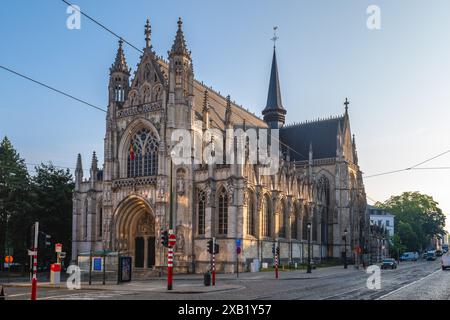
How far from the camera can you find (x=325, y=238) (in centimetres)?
6988

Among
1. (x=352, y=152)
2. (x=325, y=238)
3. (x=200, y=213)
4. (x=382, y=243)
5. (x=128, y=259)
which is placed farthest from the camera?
(x=382, y=243)

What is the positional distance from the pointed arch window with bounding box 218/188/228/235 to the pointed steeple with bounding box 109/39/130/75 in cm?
1704

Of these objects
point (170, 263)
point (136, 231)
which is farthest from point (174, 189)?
point (170, 263)

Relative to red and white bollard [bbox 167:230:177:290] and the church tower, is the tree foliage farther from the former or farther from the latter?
red and white bollard [bbox 167:230:177:290]

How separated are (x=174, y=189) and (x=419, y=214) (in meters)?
101

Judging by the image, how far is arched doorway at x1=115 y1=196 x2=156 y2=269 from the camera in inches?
1967

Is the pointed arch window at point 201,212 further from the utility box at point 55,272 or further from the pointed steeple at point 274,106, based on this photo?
the pointed steeple at point 274,106

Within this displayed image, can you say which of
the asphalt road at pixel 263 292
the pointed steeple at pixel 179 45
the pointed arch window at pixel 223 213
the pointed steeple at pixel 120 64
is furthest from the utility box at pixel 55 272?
the pointed steeple at pixel 120 64

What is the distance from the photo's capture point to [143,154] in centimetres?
5034

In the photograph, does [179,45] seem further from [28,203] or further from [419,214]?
[419,214]

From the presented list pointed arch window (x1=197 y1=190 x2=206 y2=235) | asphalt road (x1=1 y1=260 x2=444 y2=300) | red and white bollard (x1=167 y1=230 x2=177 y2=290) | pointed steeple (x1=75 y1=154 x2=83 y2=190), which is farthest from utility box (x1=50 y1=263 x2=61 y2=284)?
pointed steeple (x1=75 y1=154 x2=83 y2=190)
